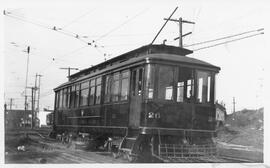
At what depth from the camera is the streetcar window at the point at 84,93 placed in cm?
981

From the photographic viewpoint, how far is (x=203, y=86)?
8.38 m

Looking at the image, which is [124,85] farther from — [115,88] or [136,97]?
[136,97]

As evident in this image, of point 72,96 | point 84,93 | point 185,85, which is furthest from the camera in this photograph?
point 72,96

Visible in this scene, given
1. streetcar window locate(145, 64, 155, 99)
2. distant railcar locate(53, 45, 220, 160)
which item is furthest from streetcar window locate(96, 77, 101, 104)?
streetcar window locate(145, 64, 155, 99)

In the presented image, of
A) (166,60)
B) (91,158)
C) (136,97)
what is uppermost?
(166,60)

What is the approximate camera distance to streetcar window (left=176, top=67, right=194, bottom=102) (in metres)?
8.12

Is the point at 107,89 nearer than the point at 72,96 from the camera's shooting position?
Yes

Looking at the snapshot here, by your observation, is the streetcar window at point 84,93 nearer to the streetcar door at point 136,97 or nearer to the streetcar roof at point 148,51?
the streetcar roof at point 148,51

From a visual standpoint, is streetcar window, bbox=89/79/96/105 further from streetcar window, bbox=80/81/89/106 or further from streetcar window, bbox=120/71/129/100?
streetcar window, bbox=120/71/129/100

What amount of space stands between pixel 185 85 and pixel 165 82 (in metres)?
0.47

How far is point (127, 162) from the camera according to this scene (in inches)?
308

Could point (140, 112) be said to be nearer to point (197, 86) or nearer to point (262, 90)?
point (197, 86)

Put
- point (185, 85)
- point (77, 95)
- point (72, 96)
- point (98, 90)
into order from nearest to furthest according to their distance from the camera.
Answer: point (185, 85) < point (98, 90) < point (77, 95) < point (72, 96)

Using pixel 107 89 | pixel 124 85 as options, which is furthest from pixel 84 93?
pixel 124 85
